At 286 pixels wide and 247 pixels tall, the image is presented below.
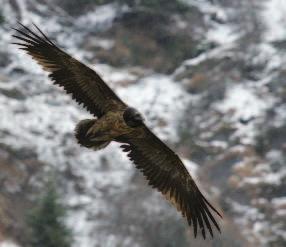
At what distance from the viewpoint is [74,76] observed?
29.7ft

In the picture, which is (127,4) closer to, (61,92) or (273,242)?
(61,92)

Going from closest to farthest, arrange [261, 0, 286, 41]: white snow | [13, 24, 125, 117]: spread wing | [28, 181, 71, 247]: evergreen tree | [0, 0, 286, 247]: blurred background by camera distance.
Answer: [13, 24, 125, 117]: spread wing → [28, 181, 71, 247]: evergreen tree → [0, 0, 286, 247]: blurred background → [261, 0, 286, 41]: white snow

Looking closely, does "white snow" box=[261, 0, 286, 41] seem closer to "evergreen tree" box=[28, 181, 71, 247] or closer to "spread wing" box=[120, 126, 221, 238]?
"evergreen tree" box=[28, 181, 71, 247]

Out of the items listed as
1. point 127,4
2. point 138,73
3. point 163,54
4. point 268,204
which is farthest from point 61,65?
point 127,4

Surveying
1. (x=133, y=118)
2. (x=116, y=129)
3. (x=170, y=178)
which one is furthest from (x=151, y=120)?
(x=133, y=118)

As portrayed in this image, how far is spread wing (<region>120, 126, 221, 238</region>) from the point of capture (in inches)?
365

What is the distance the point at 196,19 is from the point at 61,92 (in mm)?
9512

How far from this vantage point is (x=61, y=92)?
25.4 meters

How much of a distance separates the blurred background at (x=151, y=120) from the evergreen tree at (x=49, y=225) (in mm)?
33

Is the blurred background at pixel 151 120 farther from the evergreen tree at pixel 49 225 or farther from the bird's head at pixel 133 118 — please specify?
the bird's head at pixel 133 118

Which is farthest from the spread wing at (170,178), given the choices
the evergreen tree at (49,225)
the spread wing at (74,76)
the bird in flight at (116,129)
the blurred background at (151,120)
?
the blurred background at (151,120)

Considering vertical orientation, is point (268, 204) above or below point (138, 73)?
below

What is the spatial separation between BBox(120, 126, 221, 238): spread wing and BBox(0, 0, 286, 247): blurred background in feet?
31.1

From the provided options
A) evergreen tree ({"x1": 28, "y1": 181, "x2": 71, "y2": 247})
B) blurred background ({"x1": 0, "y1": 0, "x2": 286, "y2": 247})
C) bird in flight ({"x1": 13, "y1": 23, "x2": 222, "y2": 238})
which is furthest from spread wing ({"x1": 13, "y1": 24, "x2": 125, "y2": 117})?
blurred background ({"x1": 0, "y1": 0, "x2": 286, "y2": 247})
